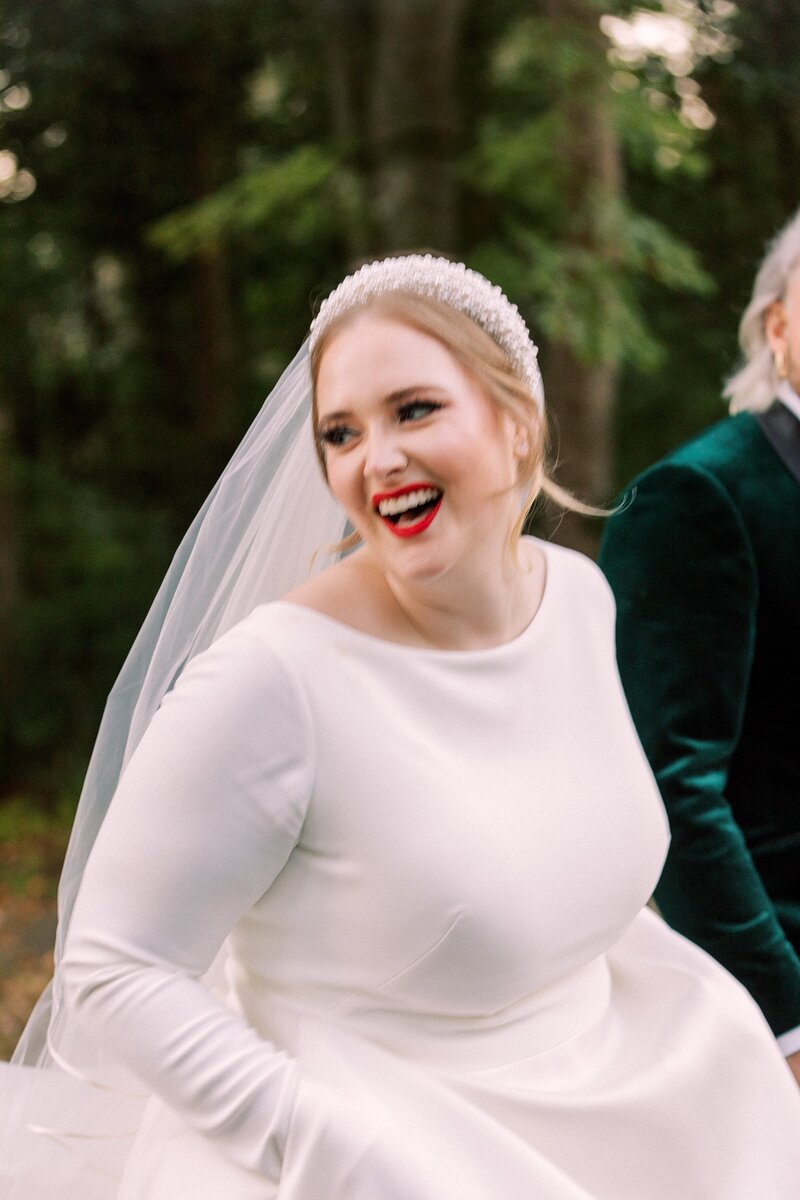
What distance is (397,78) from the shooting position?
6387 mm

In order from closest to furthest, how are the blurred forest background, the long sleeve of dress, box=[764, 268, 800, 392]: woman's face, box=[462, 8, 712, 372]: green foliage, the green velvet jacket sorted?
the long sleeve of dress < the green velvet jacket < box=[764, 268, 800, 392]: woman's face < box=[462, 8, 712, 372]: green foliage < the blurred forest background

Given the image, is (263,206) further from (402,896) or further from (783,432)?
(402,896)

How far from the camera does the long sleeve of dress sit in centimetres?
136

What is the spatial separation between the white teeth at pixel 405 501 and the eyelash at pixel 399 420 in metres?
0.09

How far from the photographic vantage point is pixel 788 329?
7.34 feet

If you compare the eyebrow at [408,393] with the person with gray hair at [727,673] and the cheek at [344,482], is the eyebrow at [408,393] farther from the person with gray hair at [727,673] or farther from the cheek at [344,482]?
the person with gray hair at [727,673]

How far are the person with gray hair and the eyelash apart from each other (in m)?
0.73

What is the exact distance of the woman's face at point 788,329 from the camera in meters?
2.20

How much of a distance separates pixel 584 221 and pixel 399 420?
440 centimetres

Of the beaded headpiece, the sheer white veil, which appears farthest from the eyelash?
the sheer white veil

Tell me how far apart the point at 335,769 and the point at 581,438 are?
438 cm

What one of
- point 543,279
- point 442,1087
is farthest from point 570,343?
point 442,1087

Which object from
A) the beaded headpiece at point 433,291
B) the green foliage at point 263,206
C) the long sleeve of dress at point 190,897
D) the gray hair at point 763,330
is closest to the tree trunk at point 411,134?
the green foliage at point 263,206

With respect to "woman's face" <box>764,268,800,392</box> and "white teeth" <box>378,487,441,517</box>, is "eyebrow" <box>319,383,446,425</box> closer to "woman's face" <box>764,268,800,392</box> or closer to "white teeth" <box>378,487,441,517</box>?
"white teeth" <box>378,487,441,517</box>
